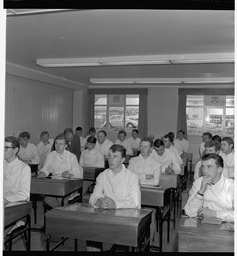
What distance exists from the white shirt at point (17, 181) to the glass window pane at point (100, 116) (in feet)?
24.9

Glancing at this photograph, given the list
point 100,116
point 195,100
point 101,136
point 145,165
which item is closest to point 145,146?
point 145,165

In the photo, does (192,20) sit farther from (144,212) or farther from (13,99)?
(13,99)

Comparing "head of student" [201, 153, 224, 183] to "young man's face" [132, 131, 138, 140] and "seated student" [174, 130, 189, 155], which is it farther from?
"young man's face" [132, 131, 138, 140]

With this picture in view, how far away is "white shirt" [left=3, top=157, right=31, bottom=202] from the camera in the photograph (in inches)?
119

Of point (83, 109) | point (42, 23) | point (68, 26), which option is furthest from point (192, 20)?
point (83, 109)

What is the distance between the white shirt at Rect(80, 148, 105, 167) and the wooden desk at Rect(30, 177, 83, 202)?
7.47 feet

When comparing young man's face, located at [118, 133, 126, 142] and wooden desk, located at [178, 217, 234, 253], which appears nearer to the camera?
wooden desk, located at [178, 217, 234, 253]

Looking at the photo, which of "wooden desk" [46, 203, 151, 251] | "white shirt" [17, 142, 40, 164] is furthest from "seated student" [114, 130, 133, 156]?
"wooden desk" [46, 203, 151, 251]

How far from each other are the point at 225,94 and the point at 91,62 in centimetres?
533

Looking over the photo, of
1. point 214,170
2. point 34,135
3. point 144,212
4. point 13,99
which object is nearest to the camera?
point 144,212

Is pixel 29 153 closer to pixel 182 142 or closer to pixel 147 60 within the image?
pixel 147 60

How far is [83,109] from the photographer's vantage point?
10531 mm

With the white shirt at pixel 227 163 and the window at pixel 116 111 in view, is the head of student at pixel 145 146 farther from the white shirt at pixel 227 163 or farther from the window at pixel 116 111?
the window at pixel 116 111

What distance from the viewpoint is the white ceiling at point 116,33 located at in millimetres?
3248
